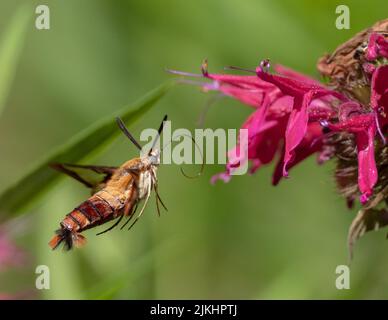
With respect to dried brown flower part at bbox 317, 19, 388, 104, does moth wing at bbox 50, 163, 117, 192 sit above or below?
below

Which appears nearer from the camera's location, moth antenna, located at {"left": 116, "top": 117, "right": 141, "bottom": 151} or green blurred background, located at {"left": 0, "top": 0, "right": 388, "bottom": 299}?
moth antenna, located at {"left": 116, "top": 117, "right": 141, "bottom": 151}

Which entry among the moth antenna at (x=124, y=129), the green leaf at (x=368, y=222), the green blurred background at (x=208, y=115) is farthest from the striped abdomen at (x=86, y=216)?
the green blurred background at (x=208, y=115)

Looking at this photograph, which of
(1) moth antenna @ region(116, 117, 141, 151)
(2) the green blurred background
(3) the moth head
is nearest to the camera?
(1) moth antenna @ region(116, 117, 141, 151)

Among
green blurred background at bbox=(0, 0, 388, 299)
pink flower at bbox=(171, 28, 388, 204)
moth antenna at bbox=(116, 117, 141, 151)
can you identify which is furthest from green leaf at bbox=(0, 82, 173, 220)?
green blurred background at bbox=(0, 0, 388, 299)

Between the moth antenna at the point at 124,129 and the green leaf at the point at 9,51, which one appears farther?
the green leaf at the point at 9,51

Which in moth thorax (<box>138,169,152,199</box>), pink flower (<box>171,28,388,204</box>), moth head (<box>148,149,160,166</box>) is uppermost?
pink flower (<box>171,28,388,204</box>)

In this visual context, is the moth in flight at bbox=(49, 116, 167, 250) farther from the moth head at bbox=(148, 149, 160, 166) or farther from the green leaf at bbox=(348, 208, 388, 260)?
the green leaf at bbox=(348, 208, 388, 260)

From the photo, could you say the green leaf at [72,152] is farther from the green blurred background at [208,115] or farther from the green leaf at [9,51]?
the green blurred background at [208,115]
